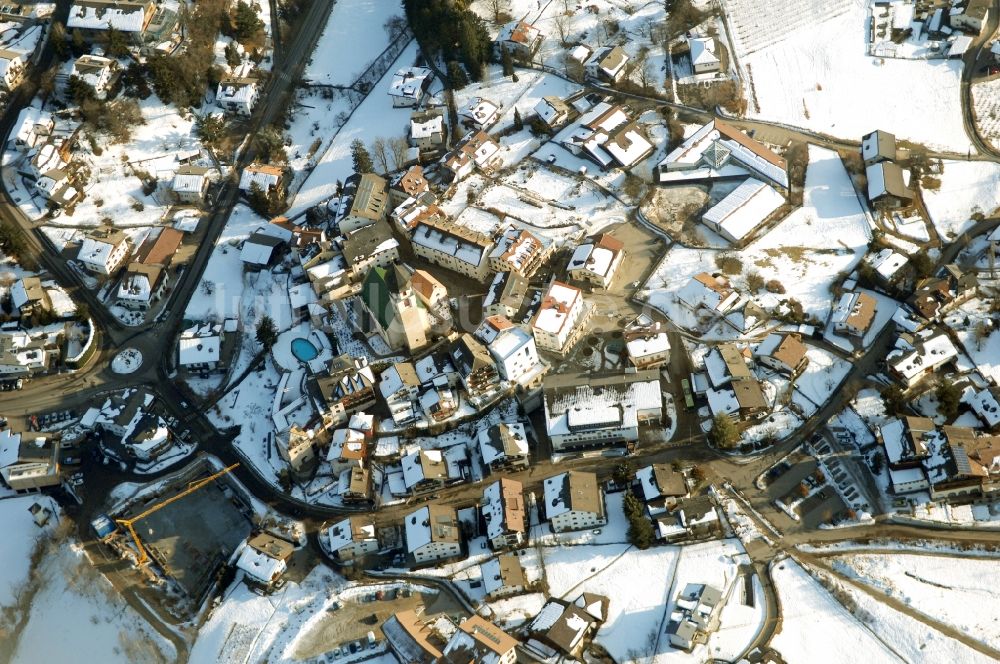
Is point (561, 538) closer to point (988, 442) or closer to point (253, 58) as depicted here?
point (988, 442)

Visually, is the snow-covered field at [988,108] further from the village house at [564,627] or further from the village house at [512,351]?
the village house at [564,627]

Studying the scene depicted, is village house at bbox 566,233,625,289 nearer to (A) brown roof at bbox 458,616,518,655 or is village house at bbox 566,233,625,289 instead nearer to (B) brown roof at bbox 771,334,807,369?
(B) brown roof at bbox 771,334,807,369

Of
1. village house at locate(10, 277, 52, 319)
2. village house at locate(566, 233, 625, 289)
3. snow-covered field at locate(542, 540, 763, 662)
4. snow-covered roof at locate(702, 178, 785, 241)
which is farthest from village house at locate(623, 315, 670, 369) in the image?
village house at locate(10, 277, 52, 319)

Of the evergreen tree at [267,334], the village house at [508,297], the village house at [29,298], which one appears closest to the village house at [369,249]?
the evergreen tree at [267,334]

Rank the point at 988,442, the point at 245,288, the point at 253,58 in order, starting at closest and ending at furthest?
the point at 988,442 < the point at 245,288 < the point at 253,58

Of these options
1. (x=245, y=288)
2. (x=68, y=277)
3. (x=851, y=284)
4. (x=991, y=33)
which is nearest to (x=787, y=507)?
(x=851, y=284)
